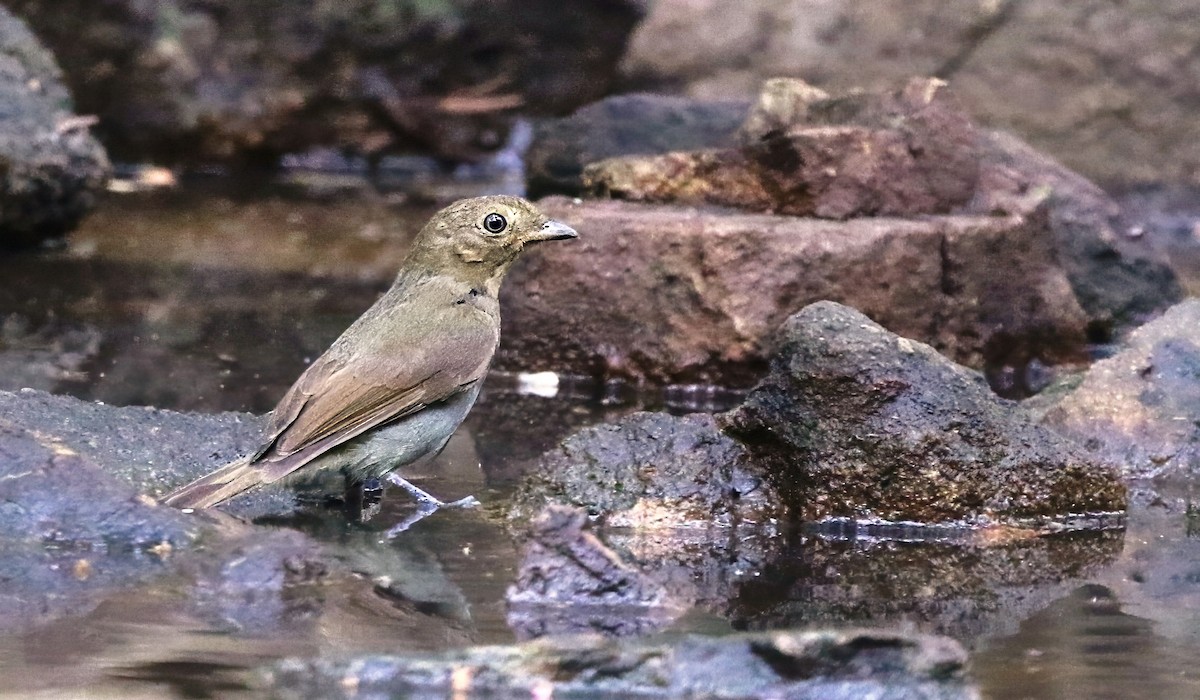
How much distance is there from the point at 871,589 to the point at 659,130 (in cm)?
585

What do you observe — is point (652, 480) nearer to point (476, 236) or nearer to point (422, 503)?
point (422, 503)

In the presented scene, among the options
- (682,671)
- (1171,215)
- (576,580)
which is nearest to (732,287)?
(576,580)

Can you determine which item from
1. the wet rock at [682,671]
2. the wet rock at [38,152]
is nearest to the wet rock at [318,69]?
the wet rock at [38,152]

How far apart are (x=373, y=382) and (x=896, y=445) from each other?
1.72m

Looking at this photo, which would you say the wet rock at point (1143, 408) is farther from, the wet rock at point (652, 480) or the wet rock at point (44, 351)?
the wet rock at point (44, 351)

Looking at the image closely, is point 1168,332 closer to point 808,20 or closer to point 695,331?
point 695,331

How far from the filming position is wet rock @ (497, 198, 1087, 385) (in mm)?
7586

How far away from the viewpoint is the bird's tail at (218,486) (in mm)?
5035

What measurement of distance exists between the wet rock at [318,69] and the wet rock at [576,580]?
970 cm

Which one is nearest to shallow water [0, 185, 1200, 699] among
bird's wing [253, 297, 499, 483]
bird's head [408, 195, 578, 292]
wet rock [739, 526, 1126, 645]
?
wet rock [739, 526, 1126, 645]

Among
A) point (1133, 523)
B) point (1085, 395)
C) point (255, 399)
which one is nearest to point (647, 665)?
point (1133, 523)

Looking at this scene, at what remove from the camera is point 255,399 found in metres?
7.01

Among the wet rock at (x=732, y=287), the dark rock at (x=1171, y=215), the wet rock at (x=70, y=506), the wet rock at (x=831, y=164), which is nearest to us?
the wet rock at (x=70, y=506)

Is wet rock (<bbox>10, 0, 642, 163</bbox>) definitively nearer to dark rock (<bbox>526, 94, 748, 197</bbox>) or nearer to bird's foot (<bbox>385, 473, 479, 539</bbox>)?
dark rock (<bbox>526, 94, 748, 197</bbox>)
